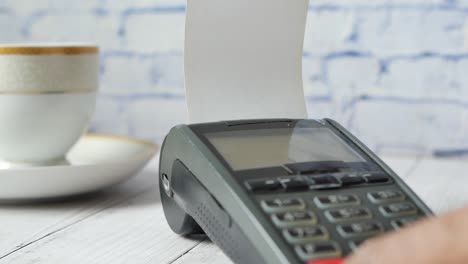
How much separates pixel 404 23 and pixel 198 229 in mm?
494

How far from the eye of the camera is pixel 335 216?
1.39 ft

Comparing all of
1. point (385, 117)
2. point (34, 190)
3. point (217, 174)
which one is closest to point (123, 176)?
point (34, 190)

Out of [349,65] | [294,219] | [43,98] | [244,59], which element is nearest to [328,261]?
[294,219]

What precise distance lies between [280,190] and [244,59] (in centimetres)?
18

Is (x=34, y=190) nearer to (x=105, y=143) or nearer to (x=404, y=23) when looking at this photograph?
(x=105, y=143)

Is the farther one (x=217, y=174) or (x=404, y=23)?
(x=404, y=23)

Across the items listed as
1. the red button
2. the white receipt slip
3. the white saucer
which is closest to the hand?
the red button

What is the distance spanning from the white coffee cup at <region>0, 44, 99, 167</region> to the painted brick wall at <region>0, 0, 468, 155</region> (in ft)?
1.07

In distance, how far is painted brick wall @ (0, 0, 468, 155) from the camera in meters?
0.93

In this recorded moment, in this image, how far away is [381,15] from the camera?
945 millimetres

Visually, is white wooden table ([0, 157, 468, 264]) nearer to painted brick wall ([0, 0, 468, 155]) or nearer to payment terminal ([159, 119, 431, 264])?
payment terminal ([159, 119, 431, 264])

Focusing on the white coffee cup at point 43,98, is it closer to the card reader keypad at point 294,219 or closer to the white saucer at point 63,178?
the white saucer at point 63,178

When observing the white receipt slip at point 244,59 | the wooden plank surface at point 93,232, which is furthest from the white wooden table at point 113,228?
the white receipt slip at point 244,59

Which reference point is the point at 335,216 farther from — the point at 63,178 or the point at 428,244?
the point at 63,178
